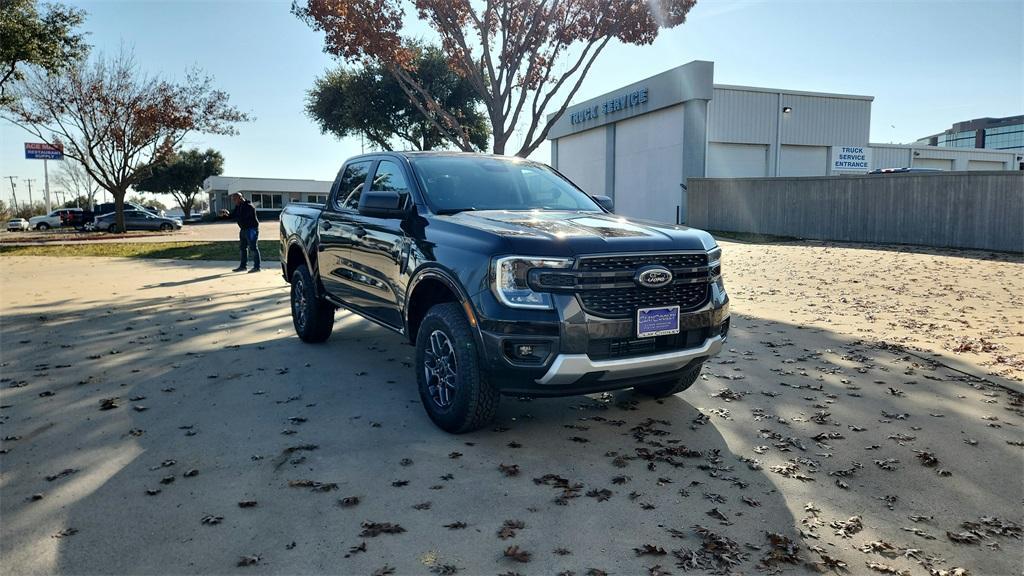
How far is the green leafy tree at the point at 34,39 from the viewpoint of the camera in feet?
63.0

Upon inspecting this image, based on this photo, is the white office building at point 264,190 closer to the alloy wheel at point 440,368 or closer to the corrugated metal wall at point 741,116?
the corrugated metal wall at point 741,116

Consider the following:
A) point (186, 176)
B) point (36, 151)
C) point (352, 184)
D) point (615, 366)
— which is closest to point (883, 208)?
point (352, 184)

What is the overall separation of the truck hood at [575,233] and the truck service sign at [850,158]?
3023 cm

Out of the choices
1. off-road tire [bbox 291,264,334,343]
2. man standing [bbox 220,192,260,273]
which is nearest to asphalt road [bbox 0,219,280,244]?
man standing [bbox 220,192,260,273]

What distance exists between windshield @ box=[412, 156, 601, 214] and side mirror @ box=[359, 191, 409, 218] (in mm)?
230

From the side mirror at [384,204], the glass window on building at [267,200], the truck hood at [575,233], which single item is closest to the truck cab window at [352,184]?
the side mirror at [384,204]

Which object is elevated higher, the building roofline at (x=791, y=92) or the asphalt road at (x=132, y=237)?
the building roofline at (x=791, y=92)

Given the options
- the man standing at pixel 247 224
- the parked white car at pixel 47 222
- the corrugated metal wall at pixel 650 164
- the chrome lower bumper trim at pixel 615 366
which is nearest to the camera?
the chrome lower bumper trim at pixel 615 366

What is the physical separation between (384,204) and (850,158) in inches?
1248

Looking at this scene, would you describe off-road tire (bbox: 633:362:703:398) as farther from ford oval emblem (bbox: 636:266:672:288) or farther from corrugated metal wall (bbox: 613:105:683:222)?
corrugated metal wall (bbox: 613:105:683:222)

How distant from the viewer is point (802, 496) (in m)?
3.46

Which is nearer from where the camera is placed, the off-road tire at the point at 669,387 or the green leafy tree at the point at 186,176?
the off-road tire at the point at 669,387

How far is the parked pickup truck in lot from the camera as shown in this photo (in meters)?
3.79

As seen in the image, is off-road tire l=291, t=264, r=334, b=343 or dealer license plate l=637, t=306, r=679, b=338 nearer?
dealer license plate l=637, t=306, r=679, b=338
